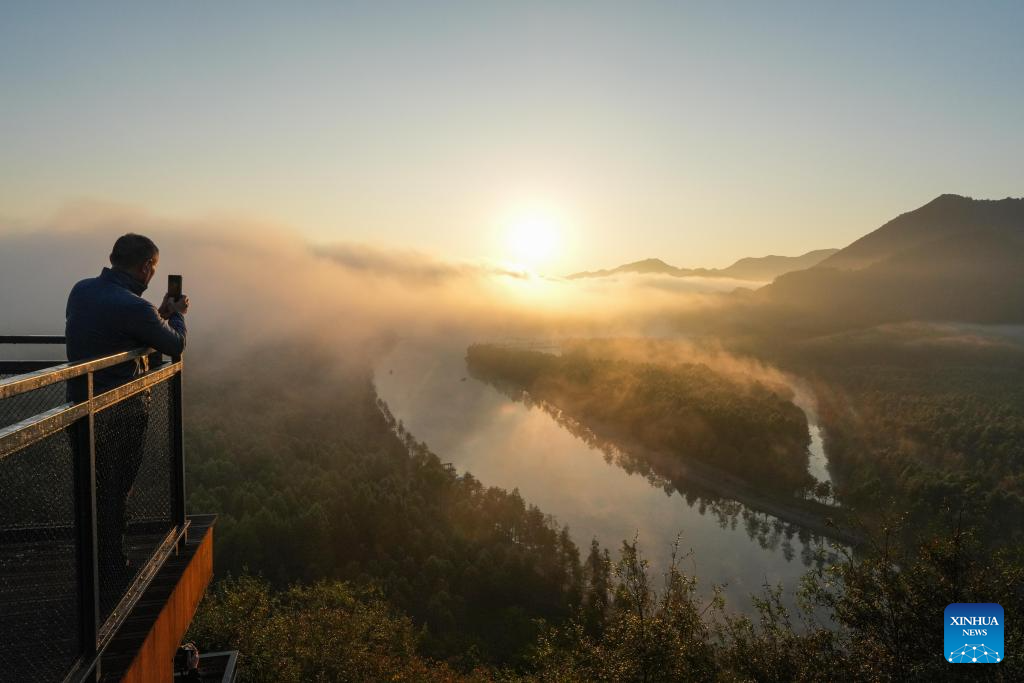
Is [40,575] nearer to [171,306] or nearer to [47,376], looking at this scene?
[47,376]

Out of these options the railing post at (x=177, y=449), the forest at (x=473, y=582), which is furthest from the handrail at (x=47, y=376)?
the forest at (x=473, y=582)

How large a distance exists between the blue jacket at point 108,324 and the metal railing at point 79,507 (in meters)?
0.10

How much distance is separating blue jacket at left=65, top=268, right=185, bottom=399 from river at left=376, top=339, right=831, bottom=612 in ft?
83.0

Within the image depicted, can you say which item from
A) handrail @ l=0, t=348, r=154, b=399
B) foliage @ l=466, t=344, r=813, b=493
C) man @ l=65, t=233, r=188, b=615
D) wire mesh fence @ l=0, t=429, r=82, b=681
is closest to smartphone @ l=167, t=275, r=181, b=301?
man @ l=65, t=233, r=188, b=615

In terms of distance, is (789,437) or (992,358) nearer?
(789,437)

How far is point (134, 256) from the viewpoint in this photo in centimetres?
361

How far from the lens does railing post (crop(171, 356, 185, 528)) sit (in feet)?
13.3

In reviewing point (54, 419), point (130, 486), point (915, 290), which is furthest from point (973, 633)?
point (915, 290)

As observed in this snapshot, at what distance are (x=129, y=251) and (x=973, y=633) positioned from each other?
11.6 meters

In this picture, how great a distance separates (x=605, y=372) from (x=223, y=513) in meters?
46.2

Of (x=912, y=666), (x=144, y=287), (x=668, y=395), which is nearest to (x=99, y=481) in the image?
(x=144, y=287)

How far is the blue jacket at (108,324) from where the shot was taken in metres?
3.33

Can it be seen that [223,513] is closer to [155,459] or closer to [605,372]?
[155,459]

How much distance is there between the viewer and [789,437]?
4944cm
